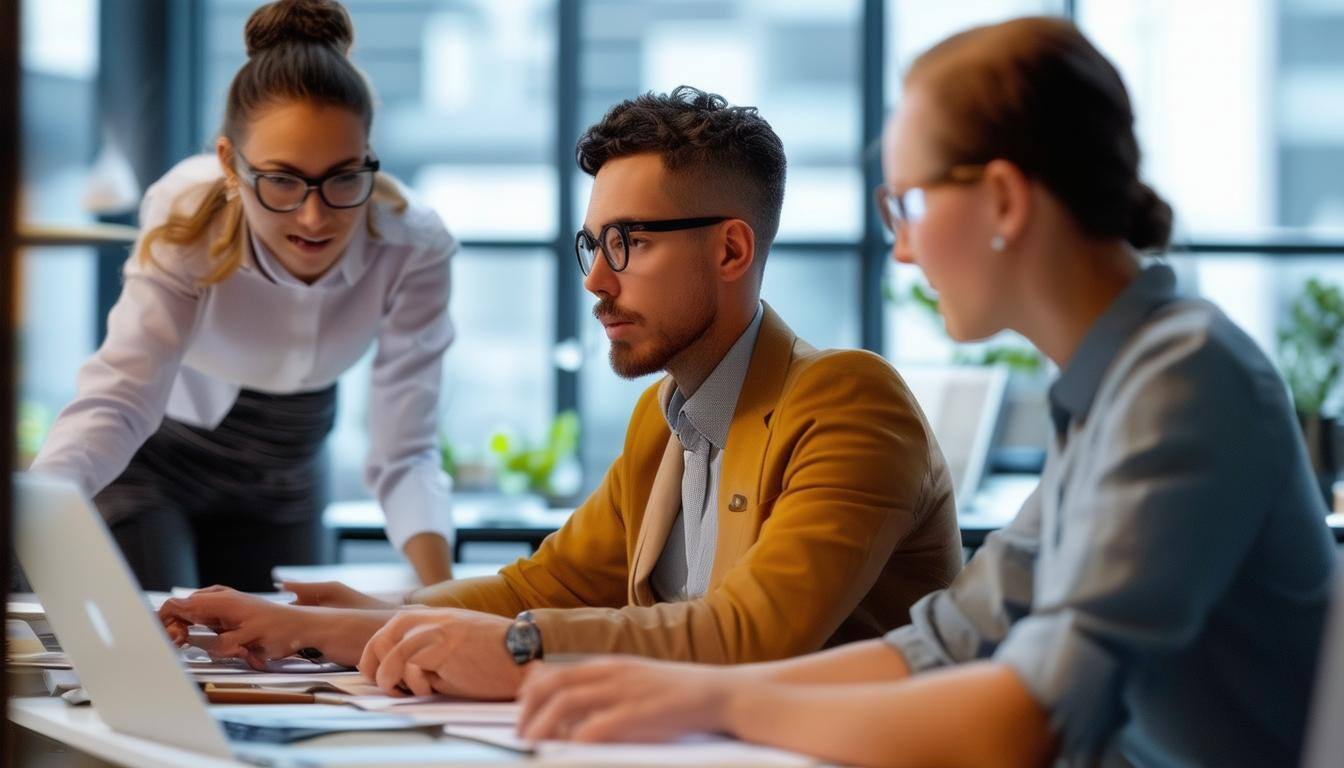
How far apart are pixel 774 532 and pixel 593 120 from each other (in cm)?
414

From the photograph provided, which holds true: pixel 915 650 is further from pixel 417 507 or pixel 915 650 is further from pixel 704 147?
pixel 417 507

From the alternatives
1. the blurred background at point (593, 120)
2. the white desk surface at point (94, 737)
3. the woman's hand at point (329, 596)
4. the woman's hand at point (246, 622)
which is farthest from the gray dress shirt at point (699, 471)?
the blurred background at point (593, 120)

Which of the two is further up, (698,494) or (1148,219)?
(1148,219)

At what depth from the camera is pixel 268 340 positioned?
2.63m

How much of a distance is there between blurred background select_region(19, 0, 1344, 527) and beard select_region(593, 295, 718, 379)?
3.33 metres

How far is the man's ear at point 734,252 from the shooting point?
1810 mm

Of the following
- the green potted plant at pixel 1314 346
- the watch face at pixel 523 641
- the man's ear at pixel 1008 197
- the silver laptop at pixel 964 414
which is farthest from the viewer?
the green potted plant at pixel 1314 346

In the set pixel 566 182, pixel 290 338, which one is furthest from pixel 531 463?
pixel 290 338

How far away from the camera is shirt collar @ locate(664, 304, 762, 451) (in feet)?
5.78

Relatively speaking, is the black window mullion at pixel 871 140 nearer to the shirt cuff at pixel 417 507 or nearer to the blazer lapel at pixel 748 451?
the shirt cuff at pixel 417 507

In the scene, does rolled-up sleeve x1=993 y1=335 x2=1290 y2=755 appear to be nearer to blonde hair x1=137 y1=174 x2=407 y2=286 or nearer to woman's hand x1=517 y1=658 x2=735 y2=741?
woman's hand x1=517 y1=658 x2=735 y2=741

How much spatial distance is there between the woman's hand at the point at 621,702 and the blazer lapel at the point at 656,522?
689mm

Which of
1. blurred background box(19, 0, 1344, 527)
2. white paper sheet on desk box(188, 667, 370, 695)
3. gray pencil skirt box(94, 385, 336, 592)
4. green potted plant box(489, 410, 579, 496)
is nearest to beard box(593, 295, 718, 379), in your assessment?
white paper sheet on desk box(188, 667, 370, 695)

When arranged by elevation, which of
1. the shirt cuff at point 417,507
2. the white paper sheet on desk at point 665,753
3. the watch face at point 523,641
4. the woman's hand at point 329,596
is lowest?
the shirt cuff at point 417,507
